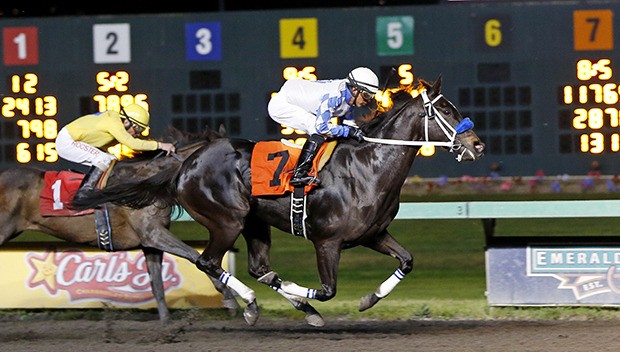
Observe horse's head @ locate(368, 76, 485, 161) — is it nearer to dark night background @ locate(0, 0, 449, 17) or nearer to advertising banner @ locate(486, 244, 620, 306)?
advertising banner @ locate(486, 244, 620, 306)

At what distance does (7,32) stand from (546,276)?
663 centimetres

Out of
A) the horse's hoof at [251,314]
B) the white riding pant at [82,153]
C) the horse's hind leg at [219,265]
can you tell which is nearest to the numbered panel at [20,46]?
the white riding pant at [82,153]

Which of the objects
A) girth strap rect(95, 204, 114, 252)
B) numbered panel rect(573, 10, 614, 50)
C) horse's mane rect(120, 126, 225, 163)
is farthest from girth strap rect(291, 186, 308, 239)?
numbered panel rect(573, 10, 614, 50)

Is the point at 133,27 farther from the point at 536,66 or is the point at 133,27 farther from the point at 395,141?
the point at 395,141

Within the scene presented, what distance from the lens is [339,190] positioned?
6164 millimetres

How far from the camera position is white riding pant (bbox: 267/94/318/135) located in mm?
6461

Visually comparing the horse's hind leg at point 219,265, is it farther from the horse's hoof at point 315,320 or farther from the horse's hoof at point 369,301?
the horse's hoof at point 369,301

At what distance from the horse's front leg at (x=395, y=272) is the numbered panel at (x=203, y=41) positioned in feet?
18.1

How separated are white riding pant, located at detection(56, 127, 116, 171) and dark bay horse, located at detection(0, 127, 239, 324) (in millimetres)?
84

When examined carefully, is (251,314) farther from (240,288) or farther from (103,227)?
(103,227)

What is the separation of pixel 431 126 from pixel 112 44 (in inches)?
238

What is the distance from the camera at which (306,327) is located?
6.84m

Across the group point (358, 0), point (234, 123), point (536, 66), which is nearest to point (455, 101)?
point (536, 66)

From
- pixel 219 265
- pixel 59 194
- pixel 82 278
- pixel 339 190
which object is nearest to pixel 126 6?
pixel 82 278
